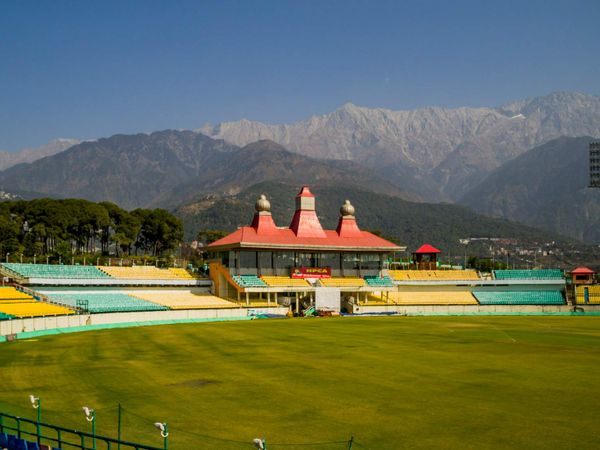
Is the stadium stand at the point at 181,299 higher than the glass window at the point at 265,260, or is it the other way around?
the glass window at the point at 265,260

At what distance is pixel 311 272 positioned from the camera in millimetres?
97938

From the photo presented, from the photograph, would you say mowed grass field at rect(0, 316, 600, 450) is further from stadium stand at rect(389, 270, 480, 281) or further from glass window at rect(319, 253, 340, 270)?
stadium stand at rect(389, 270, 480, 281)

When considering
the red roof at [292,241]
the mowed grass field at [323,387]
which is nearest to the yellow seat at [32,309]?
the mowed grass field at [323,387]

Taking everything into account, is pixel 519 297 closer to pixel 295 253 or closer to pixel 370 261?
pixel 370 261

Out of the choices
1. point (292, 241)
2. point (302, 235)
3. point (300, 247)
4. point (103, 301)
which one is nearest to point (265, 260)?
point (292, 241)

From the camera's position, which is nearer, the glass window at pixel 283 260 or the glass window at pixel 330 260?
the glass window at pixel 283 260

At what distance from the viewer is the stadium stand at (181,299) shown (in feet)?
276

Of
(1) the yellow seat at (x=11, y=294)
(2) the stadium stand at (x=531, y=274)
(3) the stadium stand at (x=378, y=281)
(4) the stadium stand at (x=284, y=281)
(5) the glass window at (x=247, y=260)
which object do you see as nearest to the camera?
(1) the yellow seat at (x=11, y=294)

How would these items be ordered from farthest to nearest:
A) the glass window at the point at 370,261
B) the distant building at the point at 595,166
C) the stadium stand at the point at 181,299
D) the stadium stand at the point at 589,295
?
the glass window at the point at 370,261 < the distant building at the point at 595,166 < the stadium stand at the point at 589,295 < the stadium stand at the point at 181,299

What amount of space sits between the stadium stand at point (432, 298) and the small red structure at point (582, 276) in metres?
15.4

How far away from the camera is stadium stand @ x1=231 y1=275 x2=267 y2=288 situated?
89.7 m

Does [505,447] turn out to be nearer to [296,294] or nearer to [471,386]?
[471,386]

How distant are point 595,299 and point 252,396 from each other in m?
80.2

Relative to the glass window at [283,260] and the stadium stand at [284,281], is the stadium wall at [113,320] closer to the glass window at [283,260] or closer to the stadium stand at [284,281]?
the stadium stand at [284,281]
